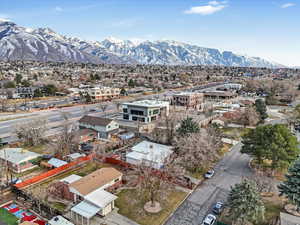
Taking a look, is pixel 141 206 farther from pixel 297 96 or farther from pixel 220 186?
pixel 297 96

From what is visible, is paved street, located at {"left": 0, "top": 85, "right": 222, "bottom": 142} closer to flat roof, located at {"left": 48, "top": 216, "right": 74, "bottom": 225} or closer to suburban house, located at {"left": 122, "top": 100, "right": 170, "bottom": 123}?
suburban house, located at {"left": 122, "top": 100, "right": 170, "bottom": 123}

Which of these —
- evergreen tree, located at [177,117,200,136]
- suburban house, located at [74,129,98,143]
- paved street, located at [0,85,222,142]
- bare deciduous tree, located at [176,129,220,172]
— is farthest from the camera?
paved street, located at [0,85,222,142]

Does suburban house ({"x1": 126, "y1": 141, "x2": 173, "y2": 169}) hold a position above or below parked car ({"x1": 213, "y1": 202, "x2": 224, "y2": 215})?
above

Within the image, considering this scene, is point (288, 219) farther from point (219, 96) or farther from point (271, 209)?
point (219, 96)

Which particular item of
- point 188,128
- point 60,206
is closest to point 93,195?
point 60,206

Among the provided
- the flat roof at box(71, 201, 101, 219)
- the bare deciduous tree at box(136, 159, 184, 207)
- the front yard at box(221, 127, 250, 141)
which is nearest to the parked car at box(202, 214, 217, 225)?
the bare deciduous tree at box(136, 159, 184, 207)

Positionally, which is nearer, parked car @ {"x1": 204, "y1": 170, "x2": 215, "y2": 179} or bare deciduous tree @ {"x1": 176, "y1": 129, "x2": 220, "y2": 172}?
parked car @ {"x1": 204, "y1": 170, "x2": 215, "y2": 179}

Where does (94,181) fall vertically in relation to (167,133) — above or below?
below
